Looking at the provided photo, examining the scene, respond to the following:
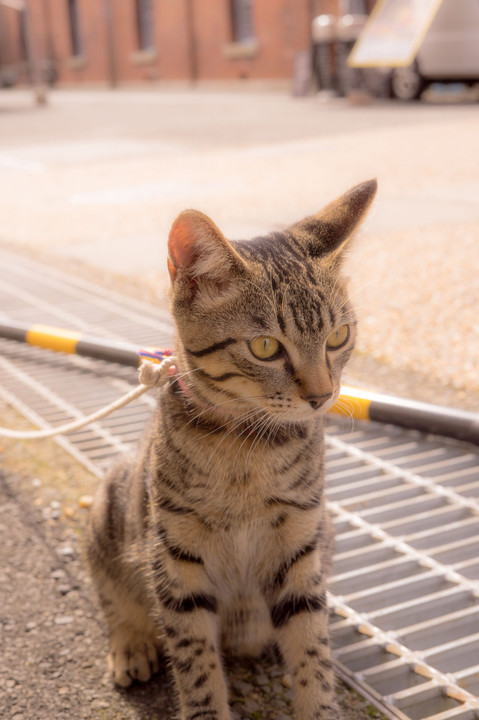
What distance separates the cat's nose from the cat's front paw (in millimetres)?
886

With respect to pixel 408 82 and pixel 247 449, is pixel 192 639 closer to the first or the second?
pixel 247 449

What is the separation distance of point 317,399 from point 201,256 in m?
0.43

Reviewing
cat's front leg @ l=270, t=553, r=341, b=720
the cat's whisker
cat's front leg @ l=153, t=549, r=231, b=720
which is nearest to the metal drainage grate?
cat's front leg @ l=270, t=553, r=341, b=720

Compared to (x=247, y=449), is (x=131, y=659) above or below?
below

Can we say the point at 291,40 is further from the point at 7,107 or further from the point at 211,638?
the point at 211,638

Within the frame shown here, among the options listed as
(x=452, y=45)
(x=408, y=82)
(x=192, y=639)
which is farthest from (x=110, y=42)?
(x=192, y=639)

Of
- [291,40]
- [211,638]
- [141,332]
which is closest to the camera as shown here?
[211,638]

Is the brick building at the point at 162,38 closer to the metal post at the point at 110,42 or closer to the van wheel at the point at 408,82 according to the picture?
the metal post at the point at 110,42

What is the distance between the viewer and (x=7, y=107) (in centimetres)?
2331

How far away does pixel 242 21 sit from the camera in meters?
25.5

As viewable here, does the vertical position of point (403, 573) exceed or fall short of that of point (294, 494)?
it falls short

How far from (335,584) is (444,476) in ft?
2.63

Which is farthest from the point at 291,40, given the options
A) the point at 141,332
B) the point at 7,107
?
the point at 141,332

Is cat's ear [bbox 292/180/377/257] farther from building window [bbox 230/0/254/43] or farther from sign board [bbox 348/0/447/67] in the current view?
building window [bbox 230/0/254/43]
